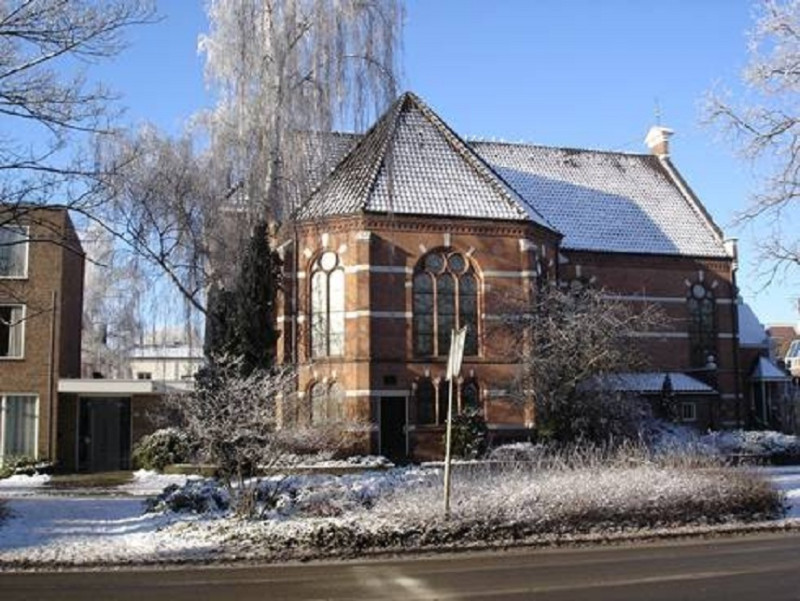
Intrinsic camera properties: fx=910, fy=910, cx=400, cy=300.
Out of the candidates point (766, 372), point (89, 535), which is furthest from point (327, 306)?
point (766, 372)

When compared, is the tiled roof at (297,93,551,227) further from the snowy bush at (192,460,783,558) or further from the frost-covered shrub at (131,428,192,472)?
the snowy bush at (192,460,783,558)

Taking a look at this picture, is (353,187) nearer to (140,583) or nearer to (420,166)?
(420,166)

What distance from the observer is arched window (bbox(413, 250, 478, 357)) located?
1346 inches

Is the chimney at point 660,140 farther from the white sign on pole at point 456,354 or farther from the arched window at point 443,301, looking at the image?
the white sign on pole at point 456,354

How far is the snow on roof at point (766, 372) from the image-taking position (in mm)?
45206

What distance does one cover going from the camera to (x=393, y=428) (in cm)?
3297

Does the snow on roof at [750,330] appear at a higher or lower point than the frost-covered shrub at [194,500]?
higher

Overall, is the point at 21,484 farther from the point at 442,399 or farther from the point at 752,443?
the point at 752,443

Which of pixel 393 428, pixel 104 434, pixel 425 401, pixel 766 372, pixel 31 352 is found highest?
pixel 31 352

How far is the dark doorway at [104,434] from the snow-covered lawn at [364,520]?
17766 millimetres

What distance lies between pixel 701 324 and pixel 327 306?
20.2m

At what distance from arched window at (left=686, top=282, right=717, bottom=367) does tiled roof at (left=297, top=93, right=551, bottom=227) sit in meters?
11.3

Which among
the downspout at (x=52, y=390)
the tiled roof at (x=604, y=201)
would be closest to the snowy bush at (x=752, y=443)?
the tiled roof at (x=604, y=201)

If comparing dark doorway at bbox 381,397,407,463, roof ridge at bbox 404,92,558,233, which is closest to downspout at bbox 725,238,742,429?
roof ridge at bbox 404,92,558,233
